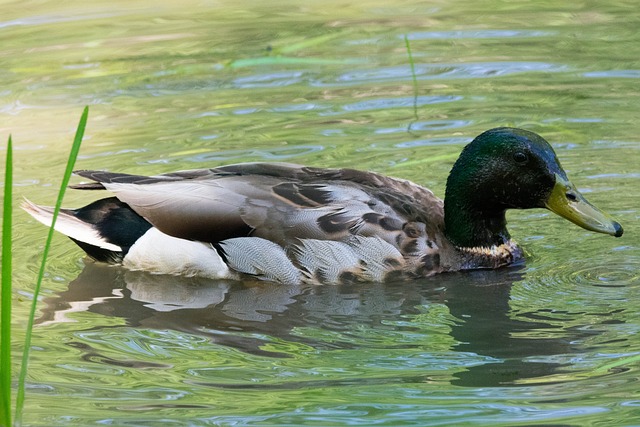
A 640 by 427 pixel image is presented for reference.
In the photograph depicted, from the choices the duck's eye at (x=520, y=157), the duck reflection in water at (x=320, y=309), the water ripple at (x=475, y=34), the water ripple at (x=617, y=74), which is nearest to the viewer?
the duck reflection in water at (x=320, y=309)

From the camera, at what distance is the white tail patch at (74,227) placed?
8.10 meters

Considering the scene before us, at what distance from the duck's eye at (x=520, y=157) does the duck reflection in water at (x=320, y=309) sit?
0.69m

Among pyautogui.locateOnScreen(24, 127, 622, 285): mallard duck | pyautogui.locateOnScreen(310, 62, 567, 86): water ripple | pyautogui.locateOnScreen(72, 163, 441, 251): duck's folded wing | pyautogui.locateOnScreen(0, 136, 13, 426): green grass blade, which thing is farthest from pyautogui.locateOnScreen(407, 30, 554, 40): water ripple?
pyautogui.locateOnScreen(0, 136, 13, 426): green grass blade

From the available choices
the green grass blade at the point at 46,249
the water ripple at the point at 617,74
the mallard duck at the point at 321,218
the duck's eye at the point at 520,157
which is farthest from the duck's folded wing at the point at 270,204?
the water ripple at the point at 617,74

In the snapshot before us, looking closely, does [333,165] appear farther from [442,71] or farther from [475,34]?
[475,34]

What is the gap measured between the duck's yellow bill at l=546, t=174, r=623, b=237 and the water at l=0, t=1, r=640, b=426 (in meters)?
0.28

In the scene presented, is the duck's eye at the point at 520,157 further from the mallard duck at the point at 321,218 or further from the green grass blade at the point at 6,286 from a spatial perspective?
the green grass blade at the point at 6,286

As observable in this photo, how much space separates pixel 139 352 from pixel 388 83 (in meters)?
5.53

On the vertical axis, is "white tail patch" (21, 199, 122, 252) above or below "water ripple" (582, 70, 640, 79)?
below

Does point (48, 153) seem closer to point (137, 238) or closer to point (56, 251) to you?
point (56, 251)

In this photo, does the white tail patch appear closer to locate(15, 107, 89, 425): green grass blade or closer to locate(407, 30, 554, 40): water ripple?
locate(15, 107, 89, 425): green grass blade

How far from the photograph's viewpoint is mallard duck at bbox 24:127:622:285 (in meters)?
7.86

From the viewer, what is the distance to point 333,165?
970cm

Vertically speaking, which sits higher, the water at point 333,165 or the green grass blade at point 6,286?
the green grass blade at point 6,286
